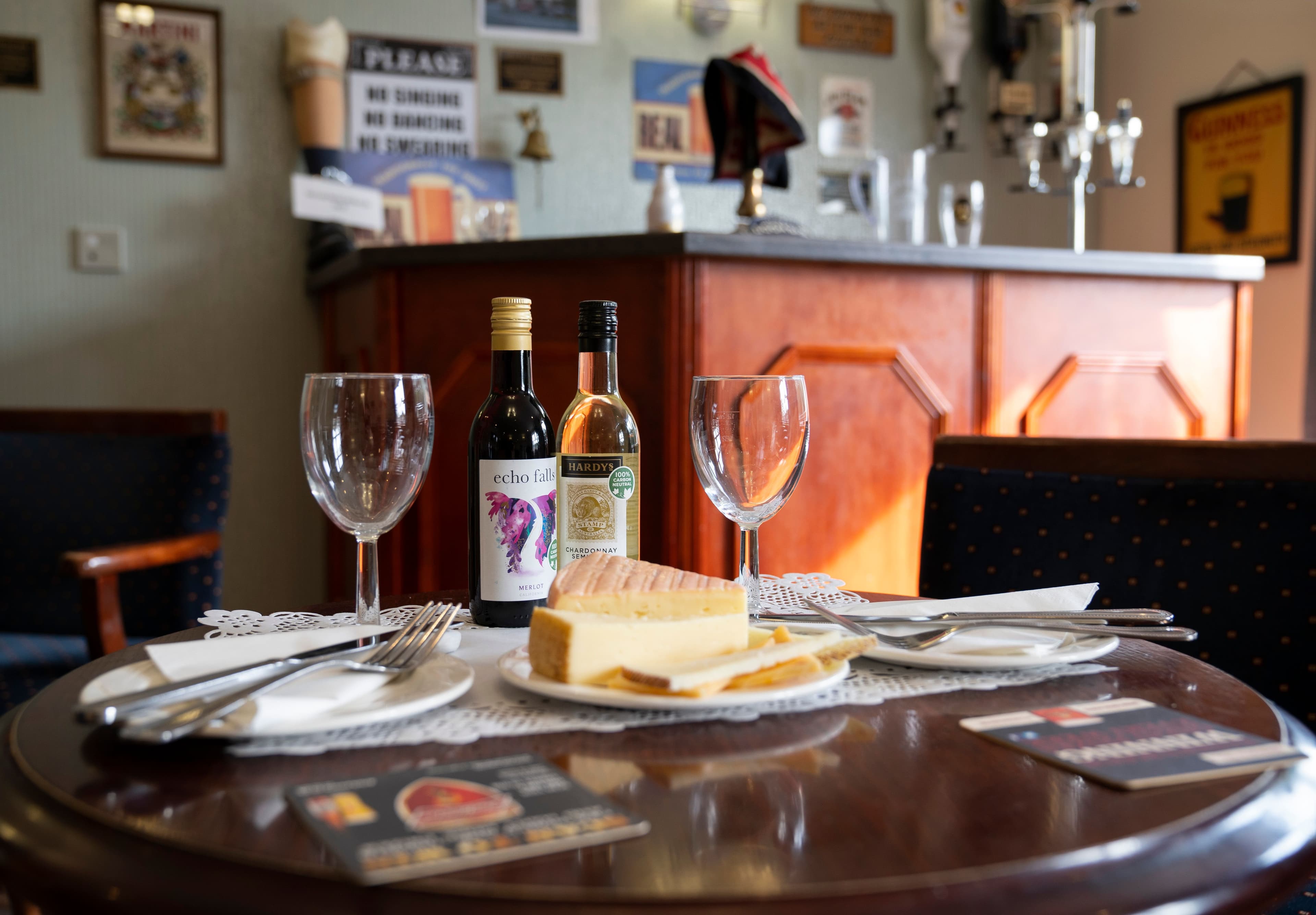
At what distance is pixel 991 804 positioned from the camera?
17.0 inches

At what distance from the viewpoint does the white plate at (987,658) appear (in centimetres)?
63

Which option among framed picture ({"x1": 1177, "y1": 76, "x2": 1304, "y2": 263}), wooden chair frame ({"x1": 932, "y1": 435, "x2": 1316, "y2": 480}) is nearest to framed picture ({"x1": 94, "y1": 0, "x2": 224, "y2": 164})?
wooden chair frame ({"x1": 932, "y1": 435, "x2": 1316, "y2": 480})

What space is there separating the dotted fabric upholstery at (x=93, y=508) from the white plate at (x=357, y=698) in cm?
134

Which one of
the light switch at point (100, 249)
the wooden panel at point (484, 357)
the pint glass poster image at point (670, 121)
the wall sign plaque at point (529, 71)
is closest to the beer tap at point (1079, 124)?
the pint glass poster image at point (670, 121)

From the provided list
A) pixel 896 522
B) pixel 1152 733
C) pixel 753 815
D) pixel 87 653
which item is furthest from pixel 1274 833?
pixel 896 522

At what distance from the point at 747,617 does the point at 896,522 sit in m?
1.69

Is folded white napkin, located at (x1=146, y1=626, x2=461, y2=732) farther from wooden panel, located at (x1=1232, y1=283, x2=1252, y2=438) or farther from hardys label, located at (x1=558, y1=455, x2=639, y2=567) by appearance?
wooden panel, located at (x1=1232, y1=283, x2=1252, y2=438)

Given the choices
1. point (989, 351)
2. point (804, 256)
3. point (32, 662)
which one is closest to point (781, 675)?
point (32, 662)

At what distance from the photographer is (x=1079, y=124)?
2602mm

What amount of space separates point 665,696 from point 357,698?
0.51 ft

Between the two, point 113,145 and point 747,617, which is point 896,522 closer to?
point 747,617

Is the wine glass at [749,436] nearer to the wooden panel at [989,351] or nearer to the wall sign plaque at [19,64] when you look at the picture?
the wooden panel at [989,351]

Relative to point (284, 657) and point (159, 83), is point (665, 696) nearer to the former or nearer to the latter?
point (284, 657)

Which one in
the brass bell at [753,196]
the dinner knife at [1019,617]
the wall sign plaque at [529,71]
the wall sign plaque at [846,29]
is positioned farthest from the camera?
the wall sign plaque at [846,29]
